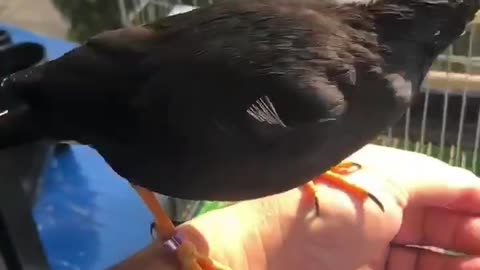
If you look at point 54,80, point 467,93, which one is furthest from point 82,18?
point 54,80

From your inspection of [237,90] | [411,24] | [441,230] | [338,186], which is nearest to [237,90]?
[237,90]

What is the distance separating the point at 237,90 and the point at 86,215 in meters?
0.53

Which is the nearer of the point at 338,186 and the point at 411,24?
the point at 411,24

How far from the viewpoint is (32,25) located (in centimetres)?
182

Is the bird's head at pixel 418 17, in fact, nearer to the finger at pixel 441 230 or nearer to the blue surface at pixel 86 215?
the finger at pixel 441 230

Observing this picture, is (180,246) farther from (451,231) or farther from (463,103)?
(463,103)

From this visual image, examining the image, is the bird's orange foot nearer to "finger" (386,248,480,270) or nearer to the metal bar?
"finger" (386,248,480,270)

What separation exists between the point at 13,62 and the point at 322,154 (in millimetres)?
542

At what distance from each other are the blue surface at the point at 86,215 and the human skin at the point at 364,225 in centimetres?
21

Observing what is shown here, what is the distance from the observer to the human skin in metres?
0.94

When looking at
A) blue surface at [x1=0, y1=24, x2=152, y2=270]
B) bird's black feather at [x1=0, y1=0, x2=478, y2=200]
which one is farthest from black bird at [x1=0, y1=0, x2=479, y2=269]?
blue surface at [x1=0, y1=24, x2=152, y2=270]

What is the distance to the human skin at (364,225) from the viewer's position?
0.94 meters

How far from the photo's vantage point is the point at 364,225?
0.97 metres

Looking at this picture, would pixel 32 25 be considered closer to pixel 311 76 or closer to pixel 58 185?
pixel 58 185
